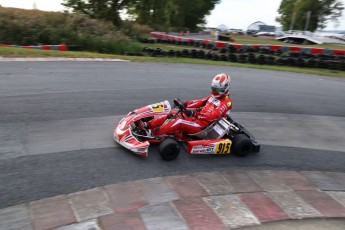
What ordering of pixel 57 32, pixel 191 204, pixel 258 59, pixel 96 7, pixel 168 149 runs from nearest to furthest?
1. pixel 191 204
2. pixel 168 149
3. pixel 258 59
4. pixel 57 32
5. pixel 96 7

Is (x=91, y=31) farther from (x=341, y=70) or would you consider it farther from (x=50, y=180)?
(x=50, y=180)

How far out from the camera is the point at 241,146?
666 centimetres

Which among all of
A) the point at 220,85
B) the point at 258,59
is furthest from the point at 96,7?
the point at 220,85

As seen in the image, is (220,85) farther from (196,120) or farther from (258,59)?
(258,59)

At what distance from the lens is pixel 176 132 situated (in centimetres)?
668

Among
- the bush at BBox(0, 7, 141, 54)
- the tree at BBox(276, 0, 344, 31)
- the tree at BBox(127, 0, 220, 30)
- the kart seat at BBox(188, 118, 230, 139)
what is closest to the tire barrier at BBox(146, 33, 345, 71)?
the bush at BBox(0, 7, 141, 54)

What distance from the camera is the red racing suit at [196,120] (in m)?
6.53

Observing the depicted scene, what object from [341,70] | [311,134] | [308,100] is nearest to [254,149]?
[311,134]

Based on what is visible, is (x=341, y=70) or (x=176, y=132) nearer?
(x=176, y=132)

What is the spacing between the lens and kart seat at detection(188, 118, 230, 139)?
6.78 meters

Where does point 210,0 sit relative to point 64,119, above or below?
above

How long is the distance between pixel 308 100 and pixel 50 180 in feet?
29.0

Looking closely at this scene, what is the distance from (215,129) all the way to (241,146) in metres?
0.61

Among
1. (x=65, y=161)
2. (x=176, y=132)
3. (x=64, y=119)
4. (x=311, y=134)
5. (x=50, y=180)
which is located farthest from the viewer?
(x=311, y=134)
